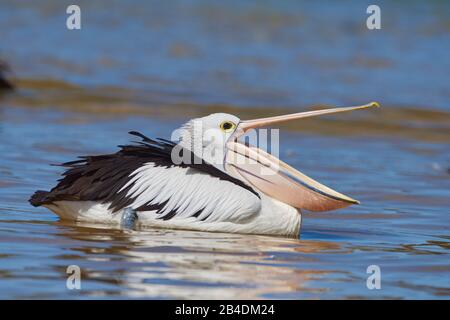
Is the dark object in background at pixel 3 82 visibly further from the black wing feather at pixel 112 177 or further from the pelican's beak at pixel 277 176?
the pelican's beak at pixel 277 176

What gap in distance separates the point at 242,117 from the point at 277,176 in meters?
6.60

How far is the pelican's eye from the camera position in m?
6.32

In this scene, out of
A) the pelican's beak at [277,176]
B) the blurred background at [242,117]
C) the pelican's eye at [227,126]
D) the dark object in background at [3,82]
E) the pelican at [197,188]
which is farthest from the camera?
the dark object in background at [3,82]

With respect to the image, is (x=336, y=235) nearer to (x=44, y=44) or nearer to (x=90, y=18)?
(x=44, y=44)

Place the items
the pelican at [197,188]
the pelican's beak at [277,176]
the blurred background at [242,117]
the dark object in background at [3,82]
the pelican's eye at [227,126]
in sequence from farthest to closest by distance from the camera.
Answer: the dark object in background at [3,82], the pelican's eye at [227,126], the pelican's beak at [277,176], the pelican at [197,188], the blurred background at [242,117]

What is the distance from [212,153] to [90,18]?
15.9 m

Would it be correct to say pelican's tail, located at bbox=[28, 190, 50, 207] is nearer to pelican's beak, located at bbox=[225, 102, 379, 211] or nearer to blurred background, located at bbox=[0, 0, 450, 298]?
blurred background, located at bbox=[0, 0, 450, 298]

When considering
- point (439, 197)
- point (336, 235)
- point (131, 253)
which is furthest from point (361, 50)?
point (131, 253)

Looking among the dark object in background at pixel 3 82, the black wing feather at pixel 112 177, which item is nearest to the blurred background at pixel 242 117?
the dark object in background at pixel 3 82

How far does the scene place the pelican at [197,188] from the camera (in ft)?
19.8

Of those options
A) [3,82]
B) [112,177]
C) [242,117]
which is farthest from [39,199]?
[3,82]

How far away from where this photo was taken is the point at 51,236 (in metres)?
5.85

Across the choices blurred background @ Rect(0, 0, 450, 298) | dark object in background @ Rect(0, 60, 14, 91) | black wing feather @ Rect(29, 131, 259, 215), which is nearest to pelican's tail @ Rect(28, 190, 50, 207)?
black wing feather @ Rect(29, 131, 259, 215)
